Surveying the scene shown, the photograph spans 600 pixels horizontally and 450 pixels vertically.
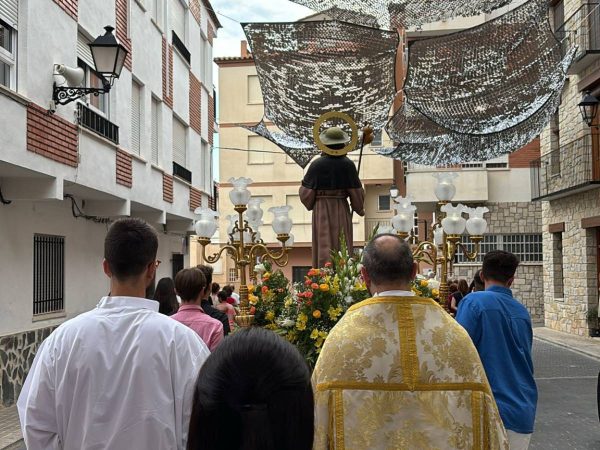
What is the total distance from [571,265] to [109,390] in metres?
19.9

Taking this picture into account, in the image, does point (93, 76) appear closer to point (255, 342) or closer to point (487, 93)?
point (487, 93)

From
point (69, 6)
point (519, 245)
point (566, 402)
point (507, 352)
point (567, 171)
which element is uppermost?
point (69, 6)

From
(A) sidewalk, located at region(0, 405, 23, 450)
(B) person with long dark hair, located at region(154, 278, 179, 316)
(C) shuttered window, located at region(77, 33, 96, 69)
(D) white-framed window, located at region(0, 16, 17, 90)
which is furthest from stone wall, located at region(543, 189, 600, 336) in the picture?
(B) person with long dark hair, located at region(154, 278, 179, 316)

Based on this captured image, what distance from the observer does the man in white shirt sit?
2512 millimetres

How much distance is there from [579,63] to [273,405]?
1886cm

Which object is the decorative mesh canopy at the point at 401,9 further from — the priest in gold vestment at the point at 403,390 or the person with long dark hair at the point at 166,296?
the priest in gold vestment at the point at 403,390

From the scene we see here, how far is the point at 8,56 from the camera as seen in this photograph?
9656 mm

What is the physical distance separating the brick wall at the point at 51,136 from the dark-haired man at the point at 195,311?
19.1 ft

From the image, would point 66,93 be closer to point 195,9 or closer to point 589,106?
point 589,106

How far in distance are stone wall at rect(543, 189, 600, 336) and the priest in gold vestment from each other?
17.1 m

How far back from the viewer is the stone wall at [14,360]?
10.2 m

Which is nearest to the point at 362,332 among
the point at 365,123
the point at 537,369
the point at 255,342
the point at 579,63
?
the point at 255,342

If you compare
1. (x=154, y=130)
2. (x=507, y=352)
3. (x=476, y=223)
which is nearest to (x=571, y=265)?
(x=154, y=130)

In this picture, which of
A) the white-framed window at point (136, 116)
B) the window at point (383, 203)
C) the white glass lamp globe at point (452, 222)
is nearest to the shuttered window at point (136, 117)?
the white-framed window at point (136, 116)
